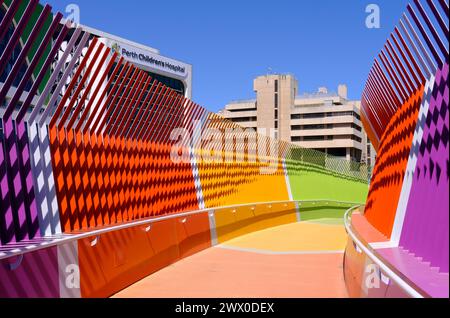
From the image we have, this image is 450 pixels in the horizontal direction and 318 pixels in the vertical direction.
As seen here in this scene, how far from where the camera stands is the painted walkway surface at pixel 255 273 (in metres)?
7.87

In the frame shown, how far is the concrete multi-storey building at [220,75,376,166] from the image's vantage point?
12644cm

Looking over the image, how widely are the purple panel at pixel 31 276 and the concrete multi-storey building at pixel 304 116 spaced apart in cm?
12034

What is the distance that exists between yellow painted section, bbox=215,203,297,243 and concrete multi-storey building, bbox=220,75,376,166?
10443 cm

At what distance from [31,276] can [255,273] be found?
4.57 m

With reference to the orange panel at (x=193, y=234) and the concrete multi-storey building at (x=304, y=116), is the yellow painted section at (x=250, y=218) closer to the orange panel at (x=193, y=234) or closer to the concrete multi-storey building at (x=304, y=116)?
the orange panel at (x=193, y=234)

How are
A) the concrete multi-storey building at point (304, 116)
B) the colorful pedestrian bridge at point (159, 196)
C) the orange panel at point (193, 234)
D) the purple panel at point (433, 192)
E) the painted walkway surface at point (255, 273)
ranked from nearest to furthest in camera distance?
the purple panel at point (433, 192) < the colorful pedestrian bridge at point (159, 196) < the painted walkway surface at point (255, 273) < the orange panel at point (193, 234) < the concrete multi-storey building at point (304, 116)

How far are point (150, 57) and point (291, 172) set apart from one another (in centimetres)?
6362

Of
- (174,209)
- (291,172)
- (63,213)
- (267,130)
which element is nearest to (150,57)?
(267,130)

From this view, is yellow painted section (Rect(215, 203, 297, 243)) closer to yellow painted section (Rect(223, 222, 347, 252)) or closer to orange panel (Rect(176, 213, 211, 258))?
yellow painted section (Rect(223, 222, 347, 252))

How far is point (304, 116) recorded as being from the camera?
131875 millimetres

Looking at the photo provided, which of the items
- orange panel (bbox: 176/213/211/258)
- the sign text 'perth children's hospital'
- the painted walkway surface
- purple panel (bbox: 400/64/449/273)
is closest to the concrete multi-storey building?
the sign text 'perth children's hospital'

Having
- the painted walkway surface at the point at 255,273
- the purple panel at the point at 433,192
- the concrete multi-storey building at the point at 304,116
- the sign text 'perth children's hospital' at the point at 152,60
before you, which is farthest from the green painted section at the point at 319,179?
the concrete multi-storey building at the point at 304,116

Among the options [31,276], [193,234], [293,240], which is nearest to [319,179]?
[293,240]

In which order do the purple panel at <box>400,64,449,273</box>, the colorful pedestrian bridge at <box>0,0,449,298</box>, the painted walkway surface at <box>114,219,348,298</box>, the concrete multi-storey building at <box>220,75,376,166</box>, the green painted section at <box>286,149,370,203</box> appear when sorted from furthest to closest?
the concrete multi-storey building at <box>220,75,376,166</box> < the green painted section at <box>286,149,370,203</box> < the painted walkway surface at <box>114,219,348,298</box> < the colorful pedestrian bridge at <box>0,0,449,298</box> < the purple panel at <box>400,64,449,273</box>
